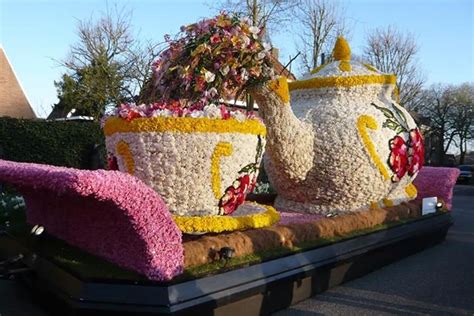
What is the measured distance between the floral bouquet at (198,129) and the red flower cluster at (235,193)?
0.01 meters

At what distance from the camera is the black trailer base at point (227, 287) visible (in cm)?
346

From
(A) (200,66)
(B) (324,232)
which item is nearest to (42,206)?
(A) (200,66)

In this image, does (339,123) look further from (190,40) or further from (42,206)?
(42,206)

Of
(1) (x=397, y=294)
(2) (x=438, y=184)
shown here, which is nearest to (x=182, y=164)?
(1) (x=397, y=294)

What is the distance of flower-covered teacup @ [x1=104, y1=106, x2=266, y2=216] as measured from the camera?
14.1 ft

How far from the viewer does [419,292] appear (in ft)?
16.9

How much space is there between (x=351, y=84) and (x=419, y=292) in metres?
2.84

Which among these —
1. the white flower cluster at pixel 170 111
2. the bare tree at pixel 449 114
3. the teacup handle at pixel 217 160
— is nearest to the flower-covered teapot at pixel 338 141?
the white flower cluster at pixel 170 111

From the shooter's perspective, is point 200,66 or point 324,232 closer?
point 200,66

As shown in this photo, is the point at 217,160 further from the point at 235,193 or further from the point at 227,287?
the point at 227,287

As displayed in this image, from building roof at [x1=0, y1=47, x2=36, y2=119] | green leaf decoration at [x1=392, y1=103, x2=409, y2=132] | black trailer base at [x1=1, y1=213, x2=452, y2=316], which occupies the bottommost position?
black trailer base at [x1=1, y1=213, x2=452, y2=316]

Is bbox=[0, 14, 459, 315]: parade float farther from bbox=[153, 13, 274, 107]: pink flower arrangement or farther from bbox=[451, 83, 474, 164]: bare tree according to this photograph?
bbox=[451, 83, 474, 164]: bare tree

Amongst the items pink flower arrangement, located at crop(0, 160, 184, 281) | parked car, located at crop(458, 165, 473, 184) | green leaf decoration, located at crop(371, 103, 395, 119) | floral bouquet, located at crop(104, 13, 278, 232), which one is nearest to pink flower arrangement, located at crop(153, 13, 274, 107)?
floral bouquet, located at crop(104, 13, 278, 232)

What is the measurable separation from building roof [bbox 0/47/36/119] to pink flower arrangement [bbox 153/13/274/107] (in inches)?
769
